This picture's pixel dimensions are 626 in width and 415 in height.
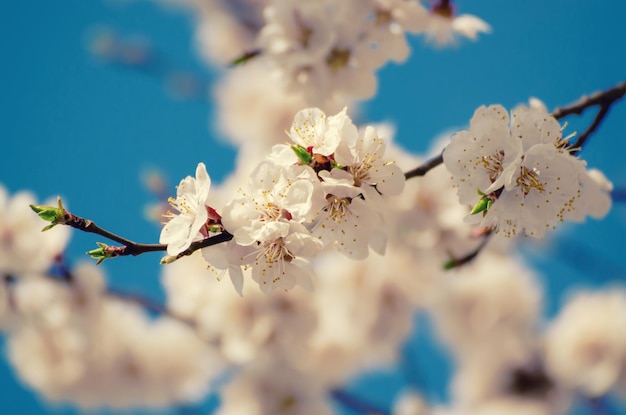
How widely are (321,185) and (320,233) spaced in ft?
0.48

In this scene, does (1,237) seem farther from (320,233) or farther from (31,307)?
(320,233)

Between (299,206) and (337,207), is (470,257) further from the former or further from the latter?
(299,206)

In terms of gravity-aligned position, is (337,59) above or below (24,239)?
above

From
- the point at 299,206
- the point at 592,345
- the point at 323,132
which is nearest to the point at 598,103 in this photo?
the point at 323,132

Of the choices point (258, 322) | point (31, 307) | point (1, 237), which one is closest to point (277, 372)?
point (258, 322)

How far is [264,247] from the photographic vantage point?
4.22ft

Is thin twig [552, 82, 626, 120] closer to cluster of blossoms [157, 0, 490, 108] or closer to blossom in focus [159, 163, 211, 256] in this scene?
cluster of blossoms [157, 0, 490, 108]

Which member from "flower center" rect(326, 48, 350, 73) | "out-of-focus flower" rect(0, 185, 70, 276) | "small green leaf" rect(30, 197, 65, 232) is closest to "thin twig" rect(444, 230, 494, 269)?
"flower center" rect(326, 48, 350, 73)

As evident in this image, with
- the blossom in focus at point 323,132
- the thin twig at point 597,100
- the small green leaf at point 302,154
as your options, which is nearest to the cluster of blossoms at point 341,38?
the thin twig at point 597,100

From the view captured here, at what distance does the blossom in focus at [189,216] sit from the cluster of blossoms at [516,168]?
1.72ft

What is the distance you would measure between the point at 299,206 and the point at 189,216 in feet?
0.79

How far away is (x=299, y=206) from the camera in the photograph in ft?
3.96

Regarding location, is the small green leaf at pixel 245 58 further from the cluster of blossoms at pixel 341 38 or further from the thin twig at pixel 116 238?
the thin twig at pixel 116 238

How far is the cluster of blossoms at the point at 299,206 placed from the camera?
47.6 inches
